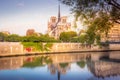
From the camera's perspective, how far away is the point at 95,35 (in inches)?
454

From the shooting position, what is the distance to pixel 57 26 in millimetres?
93312

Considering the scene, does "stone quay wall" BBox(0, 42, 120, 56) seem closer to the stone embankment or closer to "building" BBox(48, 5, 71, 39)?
the stone embankment

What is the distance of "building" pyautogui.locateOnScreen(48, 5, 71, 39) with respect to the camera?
89994 millimetres

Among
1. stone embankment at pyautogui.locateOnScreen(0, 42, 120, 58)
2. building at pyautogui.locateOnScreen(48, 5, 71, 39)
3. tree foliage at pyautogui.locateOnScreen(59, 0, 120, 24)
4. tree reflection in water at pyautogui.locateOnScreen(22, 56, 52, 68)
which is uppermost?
building at pyautogui.locateOnScreen(48, 5, 71, 39)

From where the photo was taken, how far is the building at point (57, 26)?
8999cm

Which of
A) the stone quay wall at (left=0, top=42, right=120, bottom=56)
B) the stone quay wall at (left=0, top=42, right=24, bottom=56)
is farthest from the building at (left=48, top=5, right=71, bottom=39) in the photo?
the stone quay wall at (left=0, top=42, right=24, bottom=56)

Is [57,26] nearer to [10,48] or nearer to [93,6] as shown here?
[10,48]

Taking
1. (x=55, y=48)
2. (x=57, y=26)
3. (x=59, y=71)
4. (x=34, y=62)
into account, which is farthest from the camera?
(x=57, y=26)

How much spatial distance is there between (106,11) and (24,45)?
3146 centimetres

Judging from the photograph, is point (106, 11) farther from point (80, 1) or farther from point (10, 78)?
point (10, 78)

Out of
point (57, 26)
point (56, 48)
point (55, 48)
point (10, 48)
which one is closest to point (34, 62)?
point (10, 48)

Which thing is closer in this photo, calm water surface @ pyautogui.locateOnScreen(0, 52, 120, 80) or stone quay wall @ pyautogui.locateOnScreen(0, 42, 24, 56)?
calm water surface @ pyautogui.locateOnScreen(0, 52, 120, 80)

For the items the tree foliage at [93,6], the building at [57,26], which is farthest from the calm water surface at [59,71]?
the building at [57,26]

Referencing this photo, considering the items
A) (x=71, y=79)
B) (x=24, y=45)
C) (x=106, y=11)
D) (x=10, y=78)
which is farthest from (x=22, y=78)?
(x=24, y=45)
